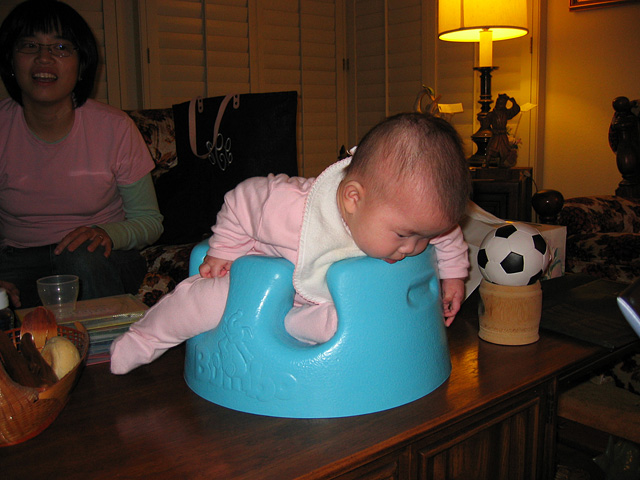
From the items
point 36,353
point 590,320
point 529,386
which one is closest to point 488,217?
point 590,320

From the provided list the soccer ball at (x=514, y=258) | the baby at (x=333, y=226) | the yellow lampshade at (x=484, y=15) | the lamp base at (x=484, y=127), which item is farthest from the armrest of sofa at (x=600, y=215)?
the baby at (x=333, y=226)

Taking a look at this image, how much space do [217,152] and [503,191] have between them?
1166 millimetres

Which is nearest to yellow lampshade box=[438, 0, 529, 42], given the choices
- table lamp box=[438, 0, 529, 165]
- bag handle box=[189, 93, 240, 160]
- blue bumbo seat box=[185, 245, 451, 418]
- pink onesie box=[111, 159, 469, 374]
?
table lamp box=[438, 0, 529, 165]

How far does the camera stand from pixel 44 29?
1.50m

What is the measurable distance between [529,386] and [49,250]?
127 centimetres

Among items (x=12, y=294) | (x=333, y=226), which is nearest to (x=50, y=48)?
(x=12, y=294)

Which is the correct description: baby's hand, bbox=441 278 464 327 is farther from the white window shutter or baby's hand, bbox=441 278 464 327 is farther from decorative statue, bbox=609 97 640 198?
the white window shutter

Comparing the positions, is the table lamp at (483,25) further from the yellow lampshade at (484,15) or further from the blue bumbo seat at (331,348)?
the blue bumbo seat at (331,348)

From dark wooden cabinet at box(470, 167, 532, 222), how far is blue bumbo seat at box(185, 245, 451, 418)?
167 cm

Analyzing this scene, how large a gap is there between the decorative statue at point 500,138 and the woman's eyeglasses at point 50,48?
1.67m

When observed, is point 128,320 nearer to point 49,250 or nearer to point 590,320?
point 49,250

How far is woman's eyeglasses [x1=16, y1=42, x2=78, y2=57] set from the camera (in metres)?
1.51

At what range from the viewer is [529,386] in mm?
866

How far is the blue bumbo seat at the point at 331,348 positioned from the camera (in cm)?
76
